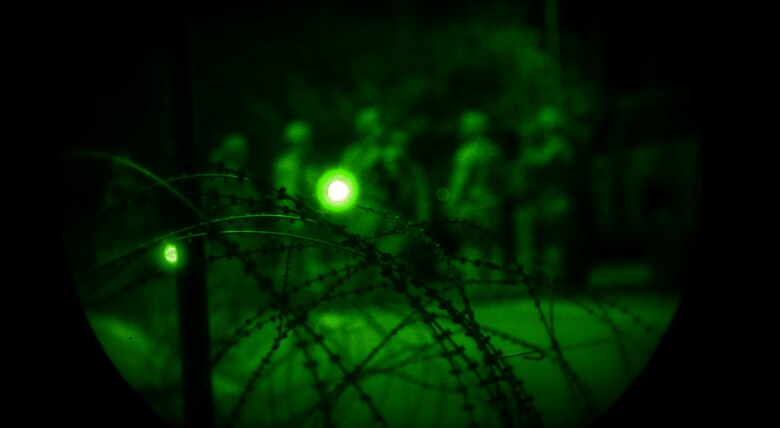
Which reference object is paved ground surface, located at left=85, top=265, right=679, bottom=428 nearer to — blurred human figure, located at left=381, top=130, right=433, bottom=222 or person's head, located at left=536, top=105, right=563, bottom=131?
blurred human figure, located at left=381, top=130, right=433, bottom=222

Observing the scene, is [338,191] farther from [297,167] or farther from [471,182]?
[471,182]

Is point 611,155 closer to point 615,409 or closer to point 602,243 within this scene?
point 602,243

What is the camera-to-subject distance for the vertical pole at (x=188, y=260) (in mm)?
2385

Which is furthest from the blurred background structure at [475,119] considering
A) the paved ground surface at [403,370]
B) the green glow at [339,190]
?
the paved ground surface at [403,370]

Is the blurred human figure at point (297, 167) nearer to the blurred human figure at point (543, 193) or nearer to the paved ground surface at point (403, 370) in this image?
the paved ground surface at point (403, 370)

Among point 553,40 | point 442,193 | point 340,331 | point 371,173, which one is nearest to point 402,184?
point 371,173

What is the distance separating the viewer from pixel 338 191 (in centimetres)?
959

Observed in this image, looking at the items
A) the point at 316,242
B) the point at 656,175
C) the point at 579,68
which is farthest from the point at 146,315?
the point at 579,68

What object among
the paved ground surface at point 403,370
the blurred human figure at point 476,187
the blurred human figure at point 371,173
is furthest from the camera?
the blurred human figure at point 476,187

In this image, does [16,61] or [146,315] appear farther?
[146,315]

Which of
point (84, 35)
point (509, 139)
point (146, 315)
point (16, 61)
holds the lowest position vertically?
point (16, 61)

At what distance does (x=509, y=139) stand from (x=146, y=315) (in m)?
9.00

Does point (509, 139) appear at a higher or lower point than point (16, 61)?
higher

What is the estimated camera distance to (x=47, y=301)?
91.1 inches
